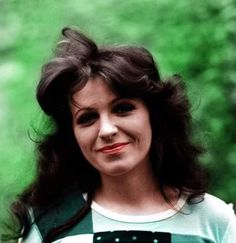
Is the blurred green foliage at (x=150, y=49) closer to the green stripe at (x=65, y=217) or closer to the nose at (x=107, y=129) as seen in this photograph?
the green stripe at (x=65, y=217)

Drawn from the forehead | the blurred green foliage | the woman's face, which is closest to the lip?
the woman's face

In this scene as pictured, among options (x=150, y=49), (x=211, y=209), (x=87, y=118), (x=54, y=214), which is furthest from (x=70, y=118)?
(x=150, y=49)

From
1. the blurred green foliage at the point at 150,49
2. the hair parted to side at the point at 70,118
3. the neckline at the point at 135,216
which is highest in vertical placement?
the hair parted to side at the point at 70,118

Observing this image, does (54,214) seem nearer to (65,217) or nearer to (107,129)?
(65,217)

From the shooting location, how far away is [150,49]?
10.6 ft

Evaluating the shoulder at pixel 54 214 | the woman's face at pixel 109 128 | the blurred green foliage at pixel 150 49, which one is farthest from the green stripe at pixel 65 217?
the blurred green foliage at pixel 150 49

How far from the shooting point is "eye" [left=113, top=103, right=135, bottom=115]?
2.28 meters

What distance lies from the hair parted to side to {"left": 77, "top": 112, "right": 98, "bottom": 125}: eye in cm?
6

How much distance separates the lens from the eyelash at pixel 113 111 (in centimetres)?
228

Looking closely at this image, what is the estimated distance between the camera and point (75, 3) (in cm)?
335

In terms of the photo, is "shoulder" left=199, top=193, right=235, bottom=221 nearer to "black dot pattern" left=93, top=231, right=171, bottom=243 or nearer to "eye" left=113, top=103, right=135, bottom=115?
"black dot pattern" left=93, top=231, right=171, bottom=243

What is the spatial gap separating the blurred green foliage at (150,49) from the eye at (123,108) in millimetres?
843

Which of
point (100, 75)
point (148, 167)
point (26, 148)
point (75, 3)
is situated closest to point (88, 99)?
point (100, 75)

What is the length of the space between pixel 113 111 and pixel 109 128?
0.05 metres
